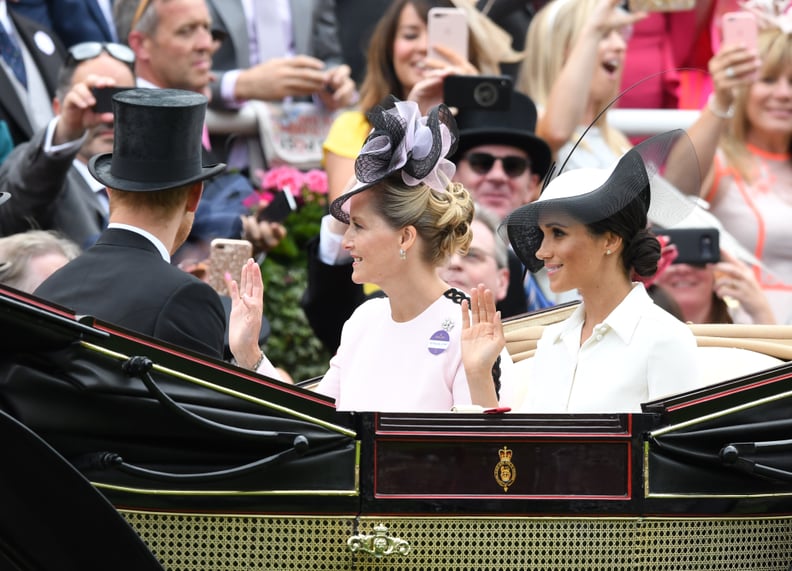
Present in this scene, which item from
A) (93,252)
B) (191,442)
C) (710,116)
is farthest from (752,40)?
(191,442)

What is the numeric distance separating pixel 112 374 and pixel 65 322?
154mm

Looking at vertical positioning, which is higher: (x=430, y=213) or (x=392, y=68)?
(x=392, y=68)

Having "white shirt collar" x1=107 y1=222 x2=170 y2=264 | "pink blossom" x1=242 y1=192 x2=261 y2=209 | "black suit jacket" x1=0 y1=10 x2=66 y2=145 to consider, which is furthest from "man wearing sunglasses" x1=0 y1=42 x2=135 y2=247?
"white shirt collar" x1=107 y1=222 x2=170 y2=264

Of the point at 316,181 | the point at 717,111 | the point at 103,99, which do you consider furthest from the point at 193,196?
the point at 717,111

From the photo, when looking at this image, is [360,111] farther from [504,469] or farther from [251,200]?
[504,469]

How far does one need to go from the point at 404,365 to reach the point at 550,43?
2524 mm

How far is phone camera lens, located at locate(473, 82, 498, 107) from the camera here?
5488mm

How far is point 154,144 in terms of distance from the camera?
3934mm

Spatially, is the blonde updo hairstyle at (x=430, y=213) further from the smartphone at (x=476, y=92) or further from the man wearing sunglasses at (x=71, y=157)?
the man wearing sunglasses at (x=71, y=157)

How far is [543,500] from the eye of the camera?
11.1 ft

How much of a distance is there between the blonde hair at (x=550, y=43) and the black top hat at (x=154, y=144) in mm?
2411

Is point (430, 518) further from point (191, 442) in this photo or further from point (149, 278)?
point (149, 278)

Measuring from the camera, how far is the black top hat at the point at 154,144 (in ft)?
12.9

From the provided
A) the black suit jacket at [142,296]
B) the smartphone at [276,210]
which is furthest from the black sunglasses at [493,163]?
the black suit jacket at [142,296]
